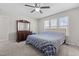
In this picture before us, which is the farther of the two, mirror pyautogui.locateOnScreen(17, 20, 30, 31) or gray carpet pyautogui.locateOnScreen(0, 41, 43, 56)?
mirror pyautogui.locateOnScreen(17, 20, 30, 31)

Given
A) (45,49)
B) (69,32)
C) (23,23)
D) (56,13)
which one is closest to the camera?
(45,49)

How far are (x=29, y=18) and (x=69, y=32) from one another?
2.08 metres

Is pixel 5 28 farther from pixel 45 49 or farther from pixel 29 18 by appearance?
pixel 45 49

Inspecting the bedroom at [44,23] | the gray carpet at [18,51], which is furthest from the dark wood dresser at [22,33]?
the gray carpet at [18,51]

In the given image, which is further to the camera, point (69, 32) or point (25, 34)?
point (25, 34)

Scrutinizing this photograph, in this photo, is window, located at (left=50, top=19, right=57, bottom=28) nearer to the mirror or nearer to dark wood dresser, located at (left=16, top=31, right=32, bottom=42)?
the mirror

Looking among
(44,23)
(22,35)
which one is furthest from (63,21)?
(22,35)

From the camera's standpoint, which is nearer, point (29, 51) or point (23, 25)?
point (29, 51)

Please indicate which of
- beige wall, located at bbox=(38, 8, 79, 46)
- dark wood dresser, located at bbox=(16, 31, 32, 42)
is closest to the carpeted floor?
beige wall, located at bbox=(38, 8, 79, 46)

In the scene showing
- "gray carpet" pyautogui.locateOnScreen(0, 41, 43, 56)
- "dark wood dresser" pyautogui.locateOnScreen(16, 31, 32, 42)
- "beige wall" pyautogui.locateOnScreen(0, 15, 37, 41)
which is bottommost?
"gray carpet" pyautogui.locateOnScreen(0, 41, 43, 56)

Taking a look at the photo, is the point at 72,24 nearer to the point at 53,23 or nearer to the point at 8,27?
the point at 53,23

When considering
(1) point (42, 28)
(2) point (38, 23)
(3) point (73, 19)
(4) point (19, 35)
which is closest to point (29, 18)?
(2) point (38, 23)

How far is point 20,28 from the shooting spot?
4473mm

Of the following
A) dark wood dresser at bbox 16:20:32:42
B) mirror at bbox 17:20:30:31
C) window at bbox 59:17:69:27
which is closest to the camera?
window at bbox 59:17:69:27
